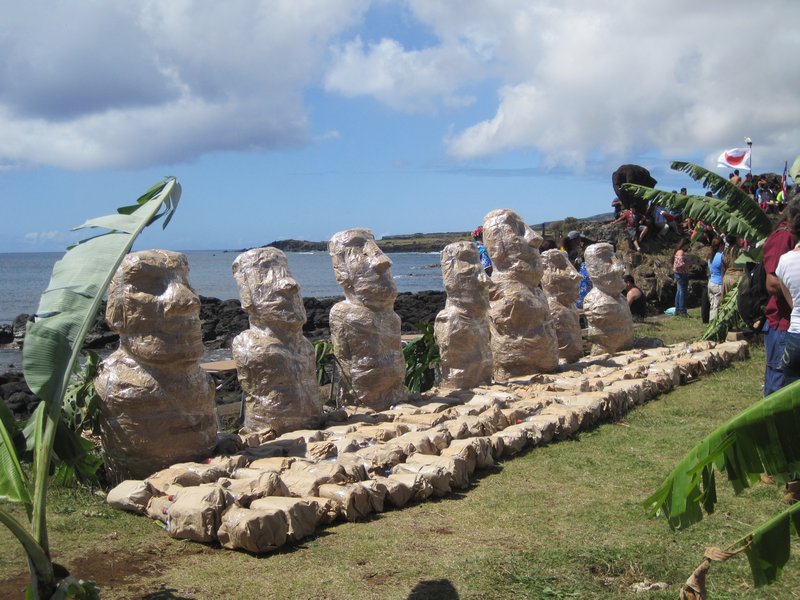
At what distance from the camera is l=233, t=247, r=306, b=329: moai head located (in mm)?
7379

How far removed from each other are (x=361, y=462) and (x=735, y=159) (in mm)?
13278

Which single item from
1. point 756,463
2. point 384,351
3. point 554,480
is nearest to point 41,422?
point 756,463

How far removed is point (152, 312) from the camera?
627 cm

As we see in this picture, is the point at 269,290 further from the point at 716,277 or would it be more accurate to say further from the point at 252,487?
the point at 716,277

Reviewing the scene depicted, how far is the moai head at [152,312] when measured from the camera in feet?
20.5

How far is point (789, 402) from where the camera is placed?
3361 millimetres

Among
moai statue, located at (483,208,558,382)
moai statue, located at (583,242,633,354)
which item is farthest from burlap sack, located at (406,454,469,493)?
moai statue, located at (583,242,633,354)

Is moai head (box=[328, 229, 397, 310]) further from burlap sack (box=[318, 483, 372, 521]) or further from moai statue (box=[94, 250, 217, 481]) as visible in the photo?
burlap sack (box=[318, 483, 372, 521])

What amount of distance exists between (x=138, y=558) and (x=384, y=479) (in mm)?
1716

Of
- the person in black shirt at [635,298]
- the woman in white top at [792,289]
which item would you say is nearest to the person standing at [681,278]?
the person in black shirt at [635,298]

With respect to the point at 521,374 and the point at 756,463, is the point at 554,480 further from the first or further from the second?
the point at 521,374

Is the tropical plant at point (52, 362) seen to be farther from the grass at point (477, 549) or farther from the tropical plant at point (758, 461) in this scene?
the tropical plant at point (758, 461)

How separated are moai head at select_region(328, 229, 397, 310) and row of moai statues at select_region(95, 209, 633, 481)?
0.5 inches

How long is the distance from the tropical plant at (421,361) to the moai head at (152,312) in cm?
503
